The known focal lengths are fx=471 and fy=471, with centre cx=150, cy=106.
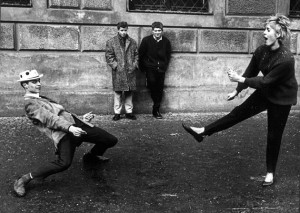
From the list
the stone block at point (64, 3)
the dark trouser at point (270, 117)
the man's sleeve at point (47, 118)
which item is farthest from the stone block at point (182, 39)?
the man's sleeve at point (47, 118)

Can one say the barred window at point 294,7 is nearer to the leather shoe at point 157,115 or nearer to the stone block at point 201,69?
the stone block at point 201,69

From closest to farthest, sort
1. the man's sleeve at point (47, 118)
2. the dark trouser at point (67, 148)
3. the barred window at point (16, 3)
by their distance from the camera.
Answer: the man's sleeve at point (47, 118) < the dark trouser at point (67, 148) < the barred window at point (16, 3)

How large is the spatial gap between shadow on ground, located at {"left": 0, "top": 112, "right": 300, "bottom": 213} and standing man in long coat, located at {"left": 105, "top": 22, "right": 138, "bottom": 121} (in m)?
0.85

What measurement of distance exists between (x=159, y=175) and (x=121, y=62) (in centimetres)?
340

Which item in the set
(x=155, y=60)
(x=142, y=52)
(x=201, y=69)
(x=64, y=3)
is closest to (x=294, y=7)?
(x=201, y=69)

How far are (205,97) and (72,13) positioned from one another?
2.97m

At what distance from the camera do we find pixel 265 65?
492 centimetres

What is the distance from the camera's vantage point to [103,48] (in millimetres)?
8695

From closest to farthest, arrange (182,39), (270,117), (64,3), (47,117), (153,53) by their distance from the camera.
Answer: (47,117) → (270,117) → (64,3) → (153,53) → (182,39)

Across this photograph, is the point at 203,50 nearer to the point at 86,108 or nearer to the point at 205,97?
the point at 205,97

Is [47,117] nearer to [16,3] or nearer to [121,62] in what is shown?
[121,62]

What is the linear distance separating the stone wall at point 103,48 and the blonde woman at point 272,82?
154 inches

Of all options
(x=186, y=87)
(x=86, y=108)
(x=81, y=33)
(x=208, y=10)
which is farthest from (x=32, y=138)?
(x=208, y=10)

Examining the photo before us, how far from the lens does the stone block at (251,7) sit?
9125 mm
